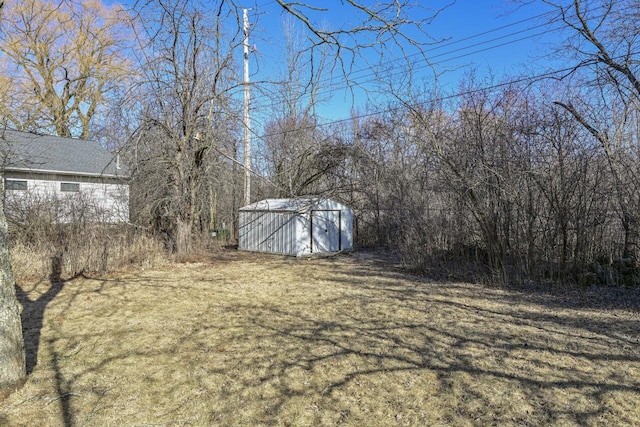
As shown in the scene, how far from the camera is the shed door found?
447 inches

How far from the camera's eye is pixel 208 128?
33.9 feet

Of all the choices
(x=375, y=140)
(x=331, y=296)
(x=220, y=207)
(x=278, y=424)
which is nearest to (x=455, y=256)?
(x=331, y=296)

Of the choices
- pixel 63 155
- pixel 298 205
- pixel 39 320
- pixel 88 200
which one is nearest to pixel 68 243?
pixel 88 200

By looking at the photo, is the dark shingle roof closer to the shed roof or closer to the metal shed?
the metal shed

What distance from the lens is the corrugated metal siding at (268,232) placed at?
11.1 m

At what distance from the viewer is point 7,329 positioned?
3.03 m

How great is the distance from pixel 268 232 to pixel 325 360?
8216 millimetres

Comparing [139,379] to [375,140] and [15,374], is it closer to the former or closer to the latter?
[15,374]

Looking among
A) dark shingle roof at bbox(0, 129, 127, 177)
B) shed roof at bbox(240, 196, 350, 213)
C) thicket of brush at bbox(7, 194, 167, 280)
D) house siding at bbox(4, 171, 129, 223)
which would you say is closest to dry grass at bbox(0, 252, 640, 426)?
thicket of brush at bbox(7, 194, 167, 280)

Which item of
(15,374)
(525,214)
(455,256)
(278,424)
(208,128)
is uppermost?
(208,128)

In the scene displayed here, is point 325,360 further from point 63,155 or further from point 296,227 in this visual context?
point 63,155

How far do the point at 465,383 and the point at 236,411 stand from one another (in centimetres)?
182

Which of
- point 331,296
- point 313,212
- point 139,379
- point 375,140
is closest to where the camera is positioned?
point 139,379

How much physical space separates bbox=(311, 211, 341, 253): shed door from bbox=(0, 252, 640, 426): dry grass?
15.9 feet
